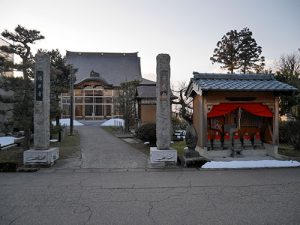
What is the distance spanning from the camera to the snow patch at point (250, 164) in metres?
10.7

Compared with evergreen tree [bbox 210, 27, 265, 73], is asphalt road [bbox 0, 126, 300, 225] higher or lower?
lower

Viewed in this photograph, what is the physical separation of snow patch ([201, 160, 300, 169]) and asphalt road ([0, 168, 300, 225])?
2.07 ft

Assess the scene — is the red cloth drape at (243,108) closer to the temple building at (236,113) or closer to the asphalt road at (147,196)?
the temple building at (236,113)

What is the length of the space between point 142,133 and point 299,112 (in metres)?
8.82

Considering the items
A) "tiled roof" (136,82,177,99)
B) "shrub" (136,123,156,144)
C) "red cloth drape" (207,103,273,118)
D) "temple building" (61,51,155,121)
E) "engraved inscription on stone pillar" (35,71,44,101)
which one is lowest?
"shrub" (136,123,156,144)

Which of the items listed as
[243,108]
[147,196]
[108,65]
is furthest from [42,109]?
[108,65]

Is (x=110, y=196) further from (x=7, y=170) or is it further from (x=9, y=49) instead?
(x=9, y=49)

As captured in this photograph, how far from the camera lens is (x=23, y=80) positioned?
12391 mm

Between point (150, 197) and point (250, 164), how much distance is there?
5.55 m

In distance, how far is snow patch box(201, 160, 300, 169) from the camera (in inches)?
421

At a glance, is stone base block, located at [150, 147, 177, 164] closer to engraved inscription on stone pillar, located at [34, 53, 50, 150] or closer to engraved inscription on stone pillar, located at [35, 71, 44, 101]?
engraved inscription on stone pillar, located at [34, 53, 50, 150]

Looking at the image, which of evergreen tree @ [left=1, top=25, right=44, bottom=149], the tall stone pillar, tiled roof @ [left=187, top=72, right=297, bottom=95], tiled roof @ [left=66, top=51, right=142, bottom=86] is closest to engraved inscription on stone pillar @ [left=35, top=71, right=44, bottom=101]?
the tall stone pillar

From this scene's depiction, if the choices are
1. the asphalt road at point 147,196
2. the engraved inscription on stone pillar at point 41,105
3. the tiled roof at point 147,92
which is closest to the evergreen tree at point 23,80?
the engraved inscription on stone pillar at point 41,105

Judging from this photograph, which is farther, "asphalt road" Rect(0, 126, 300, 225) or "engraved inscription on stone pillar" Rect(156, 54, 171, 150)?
"engraved inscription on stone pillar" Rect(156, 54, 171, 150)
